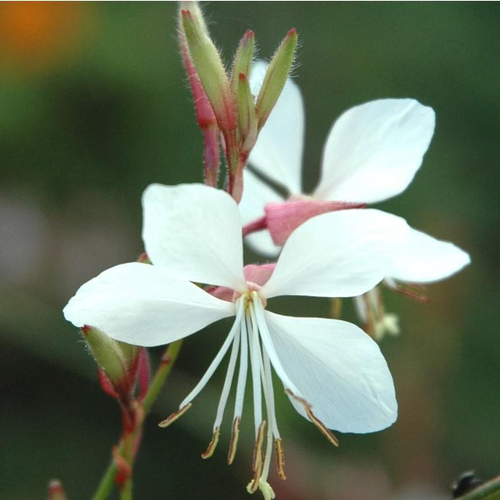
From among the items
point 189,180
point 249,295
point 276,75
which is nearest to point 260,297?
point 249,295

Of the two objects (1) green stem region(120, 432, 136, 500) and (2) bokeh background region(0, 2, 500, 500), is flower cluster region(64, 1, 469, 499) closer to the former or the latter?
(1) green stem region(120, 432, 136, 500)

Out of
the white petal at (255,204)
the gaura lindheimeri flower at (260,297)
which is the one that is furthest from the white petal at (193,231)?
the white petal at (255,204)

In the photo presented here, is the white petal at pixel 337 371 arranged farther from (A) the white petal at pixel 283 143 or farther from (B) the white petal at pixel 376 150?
(A) the white petal at pixel 283 143

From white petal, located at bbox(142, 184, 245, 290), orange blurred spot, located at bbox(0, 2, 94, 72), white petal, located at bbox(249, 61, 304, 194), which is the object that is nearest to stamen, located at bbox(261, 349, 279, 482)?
white petal, located at bbox(142, 184, 245, 290)

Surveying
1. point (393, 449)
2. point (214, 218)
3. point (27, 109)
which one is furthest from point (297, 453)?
point (214, 218)

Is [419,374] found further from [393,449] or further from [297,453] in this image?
[297,453]

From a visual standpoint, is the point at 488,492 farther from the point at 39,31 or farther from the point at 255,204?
the point at 39,31
